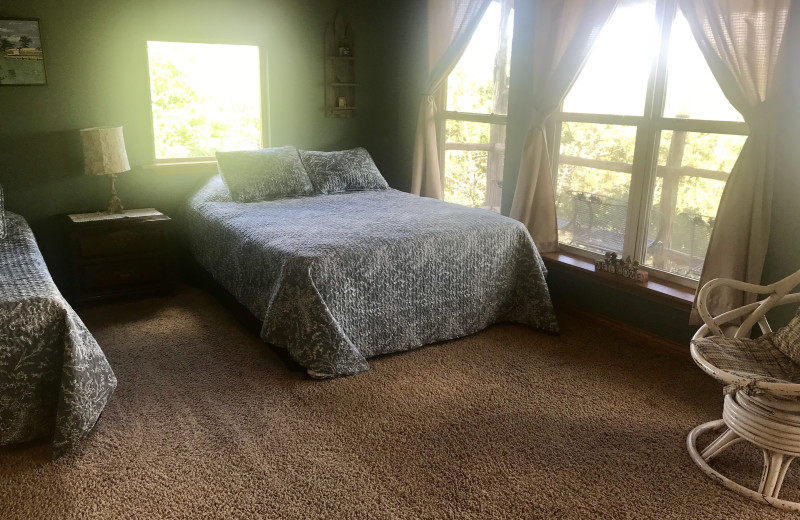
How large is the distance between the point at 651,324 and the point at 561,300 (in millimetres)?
637

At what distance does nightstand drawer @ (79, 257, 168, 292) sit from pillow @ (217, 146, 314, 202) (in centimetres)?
66

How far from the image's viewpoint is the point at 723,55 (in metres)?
2.82

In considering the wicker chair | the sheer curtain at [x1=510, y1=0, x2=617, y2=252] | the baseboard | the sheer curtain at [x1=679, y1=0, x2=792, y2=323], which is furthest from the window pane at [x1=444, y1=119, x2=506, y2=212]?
the wicker chair

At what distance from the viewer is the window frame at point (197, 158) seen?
13.3ft

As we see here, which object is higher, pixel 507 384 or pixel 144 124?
pixel 144 124

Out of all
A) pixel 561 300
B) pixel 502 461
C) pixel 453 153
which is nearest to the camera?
pixel 502 461

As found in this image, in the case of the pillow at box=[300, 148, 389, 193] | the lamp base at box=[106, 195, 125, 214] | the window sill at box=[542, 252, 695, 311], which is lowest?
the window sill at box=[542, 252, 695, 311]

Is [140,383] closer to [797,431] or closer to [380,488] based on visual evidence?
[380,488]

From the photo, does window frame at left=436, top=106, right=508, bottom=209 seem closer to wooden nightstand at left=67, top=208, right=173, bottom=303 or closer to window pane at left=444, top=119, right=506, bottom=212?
window pane at left=444, top=119, right=506, bottom=212

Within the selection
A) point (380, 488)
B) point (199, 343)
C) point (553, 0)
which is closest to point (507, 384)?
point (380, 488)

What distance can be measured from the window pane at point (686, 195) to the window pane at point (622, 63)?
335 mm

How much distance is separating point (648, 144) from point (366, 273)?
5.55 feet

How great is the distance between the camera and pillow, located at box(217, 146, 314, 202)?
392 cm

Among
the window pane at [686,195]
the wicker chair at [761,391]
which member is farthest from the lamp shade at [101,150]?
the wicker chair at [761,391]
